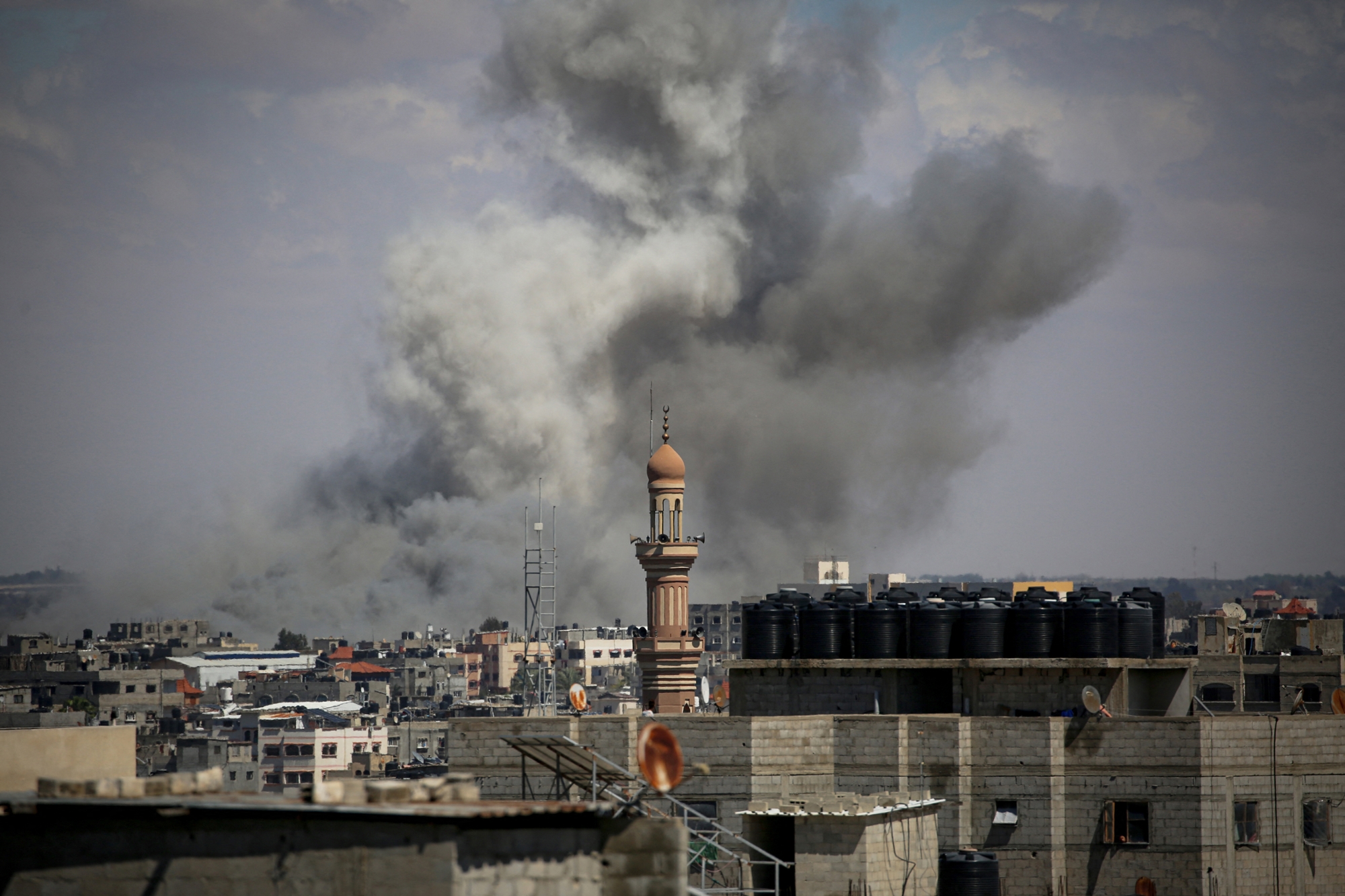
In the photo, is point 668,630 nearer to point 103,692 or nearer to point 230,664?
point 103,692

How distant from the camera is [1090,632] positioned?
34062 mm

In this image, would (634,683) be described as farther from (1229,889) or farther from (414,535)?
(1229,889)

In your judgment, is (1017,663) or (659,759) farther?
(1017,663)

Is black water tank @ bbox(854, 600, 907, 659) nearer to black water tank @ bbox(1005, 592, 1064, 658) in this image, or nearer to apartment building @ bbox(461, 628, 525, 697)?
black water tank @ bbox(1005, 592, 1064, 658)

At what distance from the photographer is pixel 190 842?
1470cm

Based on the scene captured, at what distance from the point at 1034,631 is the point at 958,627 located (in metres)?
1.50

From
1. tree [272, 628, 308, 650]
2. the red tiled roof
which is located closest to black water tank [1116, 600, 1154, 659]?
the red tiled roof

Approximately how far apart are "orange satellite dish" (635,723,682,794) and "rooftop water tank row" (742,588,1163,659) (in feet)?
64.6

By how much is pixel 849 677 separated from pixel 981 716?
369 centimetres

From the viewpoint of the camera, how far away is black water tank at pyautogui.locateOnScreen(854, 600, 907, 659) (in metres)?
35.3

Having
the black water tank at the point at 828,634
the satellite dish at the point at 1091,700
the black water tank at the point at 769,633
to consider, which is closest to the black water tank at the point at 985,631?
the black water tank at the point at 828,634

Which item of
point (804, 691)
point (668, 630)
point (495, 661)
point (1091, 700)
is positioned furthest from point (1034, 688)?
point (495, 661)

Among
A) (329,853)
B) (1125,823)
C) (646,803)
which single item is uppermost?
(329,853)

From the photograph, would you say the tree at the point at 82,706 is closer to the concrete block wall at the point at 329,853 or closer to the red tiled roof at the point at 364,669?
the red tiled roof at the point at 364,669
